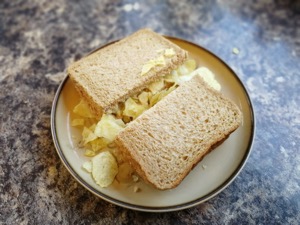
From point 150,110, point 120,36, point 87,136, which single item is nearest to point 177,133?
point 150,110

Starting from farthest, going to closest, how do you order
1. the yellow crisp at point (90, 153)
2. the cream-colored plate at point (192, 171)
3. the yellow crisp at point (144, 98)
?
the yellow crisp at point (144, 98), the yellow crisp at point (90, 153), the cream-colored plate at point (192, 171)

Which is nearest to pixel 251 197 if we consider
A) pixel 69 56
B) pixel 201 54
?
pixel 201 54

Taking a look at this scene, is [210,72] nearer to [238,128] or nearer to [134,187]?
[238,128]

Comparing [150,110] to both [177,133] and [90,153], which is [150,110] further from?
[90,153]

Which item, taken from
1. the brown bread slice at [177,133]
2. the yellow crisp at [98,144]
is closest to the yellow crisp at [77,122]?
the yellow crisp at [98,144]

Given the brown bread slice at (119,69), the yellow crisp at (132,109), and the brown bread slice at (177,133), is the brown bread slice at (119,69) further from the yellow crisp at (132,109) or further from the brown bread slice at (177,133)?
the brown bread slice at (177,133)

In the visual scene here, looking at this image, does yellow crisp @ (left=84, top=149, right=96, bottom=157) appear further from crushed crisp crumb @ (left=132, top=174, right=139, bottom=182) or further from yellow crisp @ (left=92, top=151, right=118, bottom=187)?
crushed crisp crumb @ (left=132, top=174, right=139, bottom=182)
